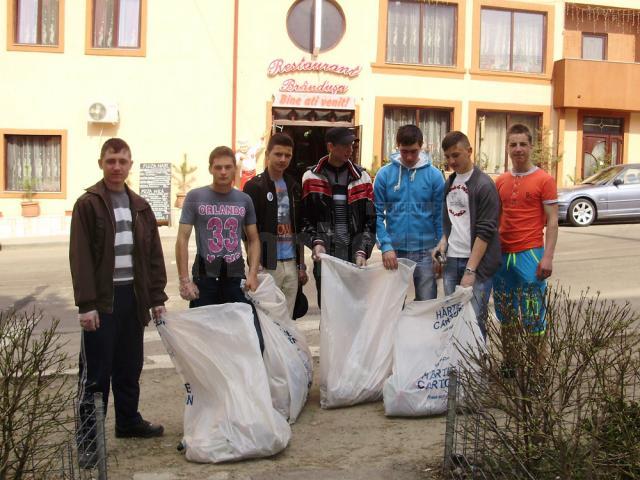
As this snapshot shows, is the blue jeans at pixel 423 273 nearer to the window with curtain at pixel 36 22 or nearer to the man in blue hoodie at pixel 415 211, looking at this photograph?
the man in blue hoodie at pixel 415 211

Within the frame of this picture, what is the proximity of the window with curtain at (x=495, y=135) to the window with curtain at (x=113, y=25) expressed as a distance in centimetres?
1005

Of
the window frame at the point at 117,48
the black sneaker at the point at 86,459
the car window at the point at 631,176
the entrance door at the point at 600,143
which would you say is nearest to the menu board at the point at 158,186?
the window frame at the point at 117,48

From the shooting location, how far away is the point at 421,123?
2156cm

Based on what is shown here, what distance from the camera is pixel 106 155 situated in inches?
162

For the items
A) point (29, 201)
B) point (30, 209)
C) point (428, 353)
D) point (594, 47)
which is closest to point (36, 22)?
point (29, 201)

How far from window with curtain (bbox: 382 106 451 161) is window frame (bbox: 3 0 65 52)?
8.86 m

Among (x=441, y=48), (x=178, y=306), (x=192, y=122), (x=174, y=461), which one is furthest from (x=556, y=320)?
(x=441, y=48)

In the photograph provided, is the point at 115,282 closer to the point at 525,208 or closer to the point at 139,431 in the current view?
the point at 139,431

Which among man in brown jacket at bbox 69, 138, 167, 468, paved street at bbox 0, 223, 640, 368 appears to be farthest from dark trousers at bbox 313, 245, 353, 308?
paved street at bbox 0, 223, 640, 368

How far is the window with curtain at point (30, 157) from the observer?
63.0 feet

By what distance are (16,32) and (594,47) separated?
16.8 metres

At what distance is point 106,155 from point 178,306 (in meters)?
4.72

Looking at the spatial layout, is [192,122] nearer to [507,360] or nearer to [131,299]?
[131,299]

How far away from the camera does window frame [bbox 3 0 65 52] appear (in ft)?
61.6
